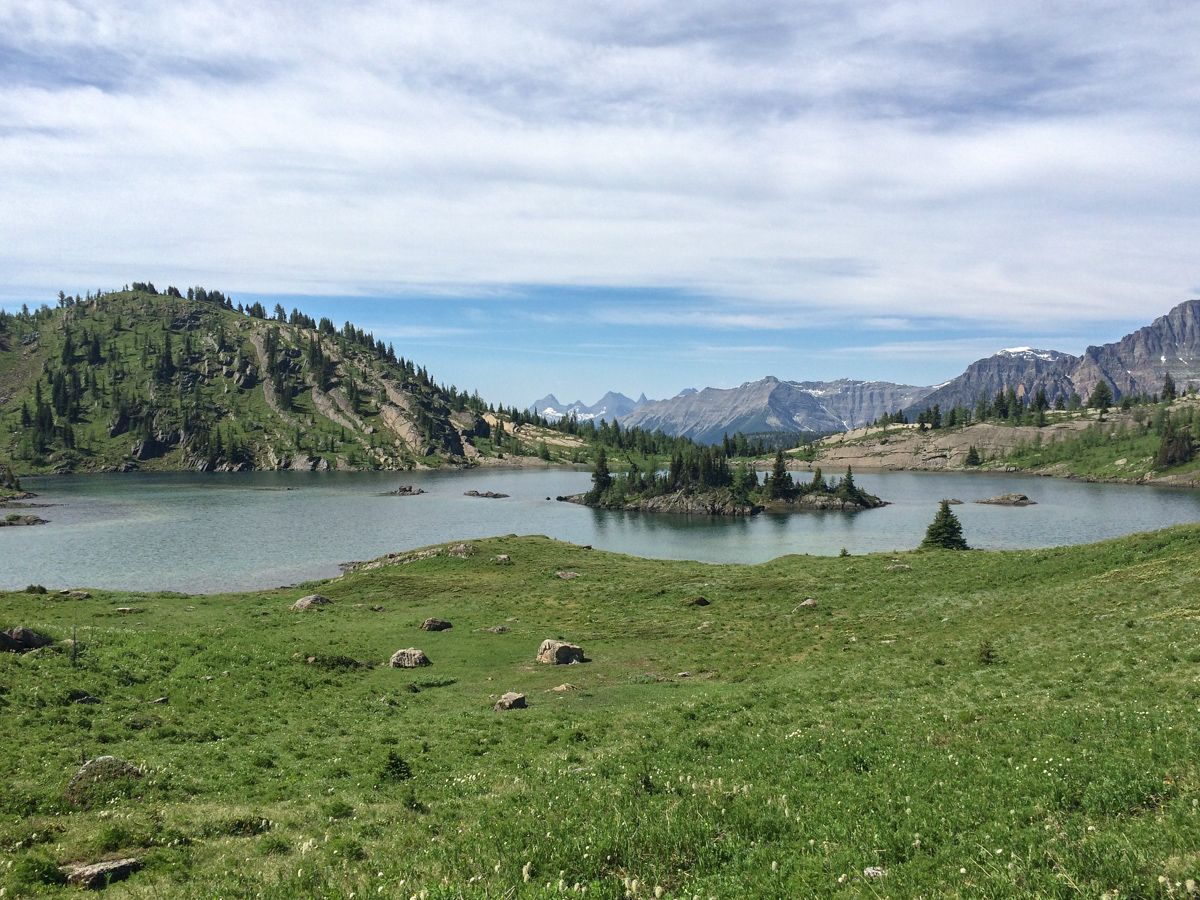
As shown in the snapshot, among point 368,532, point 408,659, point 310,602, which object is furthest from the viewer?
point 368,532

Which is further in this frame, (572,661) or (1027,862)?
(572,661)

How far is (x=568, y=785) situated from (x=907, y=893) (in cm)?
1020

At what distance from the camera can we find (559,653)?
42969 mm

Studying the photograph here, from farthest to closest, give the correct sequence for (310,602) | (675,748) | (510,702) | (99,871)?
(310,602)
(510,702)
(675,748)
(99,871)

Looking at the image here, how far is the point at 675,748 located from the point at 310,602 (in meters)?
49.1

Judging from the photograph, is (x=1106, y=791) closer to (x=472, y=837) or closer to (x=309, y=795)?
(x=472, y=837)

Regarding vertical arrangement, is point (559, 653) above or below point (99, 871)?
below

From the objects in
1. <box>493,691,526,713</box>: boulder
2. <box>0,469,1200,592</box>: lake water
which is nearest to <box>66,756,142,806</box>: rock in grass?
<box>493,691,526,713</box>: boulder

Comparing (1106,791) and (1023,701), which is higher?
(1106,791)

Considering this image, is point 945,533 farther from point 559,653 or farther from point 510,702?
point 510,702

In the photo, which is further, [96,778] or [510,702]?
[510,702]

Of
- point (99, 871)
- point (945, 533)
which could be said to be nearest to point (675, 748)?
point (99, 871)

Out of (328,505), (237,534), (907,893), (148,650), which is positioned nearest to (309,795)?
(907,893)

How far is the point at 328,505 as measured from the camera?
636 feet
